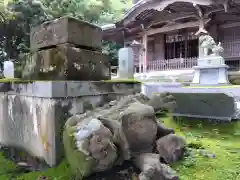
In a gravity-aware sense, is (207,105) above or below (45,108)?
below

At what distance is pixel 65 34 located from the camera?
3289 millimetres

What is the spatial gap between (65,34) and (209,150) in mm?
2745

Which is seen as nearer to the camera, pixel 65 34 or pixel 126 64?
pixel 65 34

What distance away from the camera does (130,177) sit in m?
2.58

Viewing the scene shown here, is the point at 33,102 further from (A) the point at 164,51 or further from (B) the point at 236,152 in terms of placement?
(A) the point at 164,51

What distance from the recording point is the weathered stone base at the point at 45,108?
2893 millimetres

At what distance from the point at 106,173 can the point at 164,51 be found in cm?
1615

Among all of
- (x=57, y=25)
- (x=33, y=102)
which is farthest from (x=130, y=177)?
(x=57, y=25)

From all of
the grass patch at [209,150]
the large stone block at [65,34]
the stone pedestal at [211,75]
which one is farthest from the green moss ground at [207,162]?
the stone pedestal at [211,75]

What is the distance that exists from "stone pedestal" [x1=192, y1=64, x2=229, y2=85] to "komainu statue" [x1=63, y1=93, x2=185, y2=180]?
27.9 feet

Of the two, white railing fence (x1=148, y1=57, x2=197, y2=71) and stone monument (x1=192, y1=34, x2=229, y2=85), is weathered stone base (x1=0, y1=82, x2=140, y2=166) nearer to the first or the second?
stone monument (x1=192, y1=34, x2=229, y2=85)

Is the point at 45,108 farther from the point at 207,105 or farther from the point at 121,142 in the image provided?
the point at 207,105

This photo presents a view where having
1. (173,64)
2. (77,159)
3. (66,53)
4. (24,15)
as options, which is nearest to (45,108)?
(66,53)

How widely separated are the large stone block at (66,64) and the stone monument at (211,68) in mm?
8196
